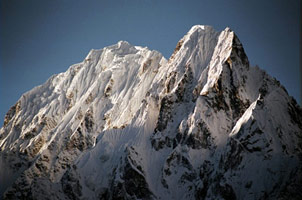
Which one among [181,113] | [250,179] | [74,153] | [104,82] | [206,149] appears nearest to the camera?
[250,179]

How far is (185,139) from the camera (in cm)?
11694

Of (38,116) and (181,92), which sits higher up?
(38,116)

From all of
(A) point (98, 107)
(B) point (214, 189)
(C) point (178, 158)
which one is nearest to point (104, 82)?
(A) point (98, 107)

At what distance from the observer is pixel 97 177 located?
422 ft

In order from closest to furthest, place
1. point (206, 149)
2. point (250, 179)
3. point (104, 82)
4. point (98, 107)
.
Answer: point (250, 179) < point (206, 149) < point (98, 107) < point (104, 82)

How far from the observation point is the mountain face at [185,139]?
96.4 m

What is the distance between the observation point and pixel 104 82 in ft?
595

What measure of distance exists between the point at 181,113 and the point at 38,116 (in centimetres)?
9066

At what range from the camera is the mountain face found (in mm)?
96375

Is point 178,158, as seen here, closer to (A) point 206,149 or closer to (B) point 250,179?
(A) point 206,149

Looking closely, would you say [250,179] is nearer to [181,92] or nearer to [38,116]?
[181,92]

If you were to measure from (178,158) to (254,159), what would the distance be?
23941 millimetres

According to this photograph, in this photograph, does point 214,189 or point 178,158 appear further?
point 178,158

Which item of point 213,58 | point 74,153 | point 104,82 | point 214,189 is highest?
point 104,82
